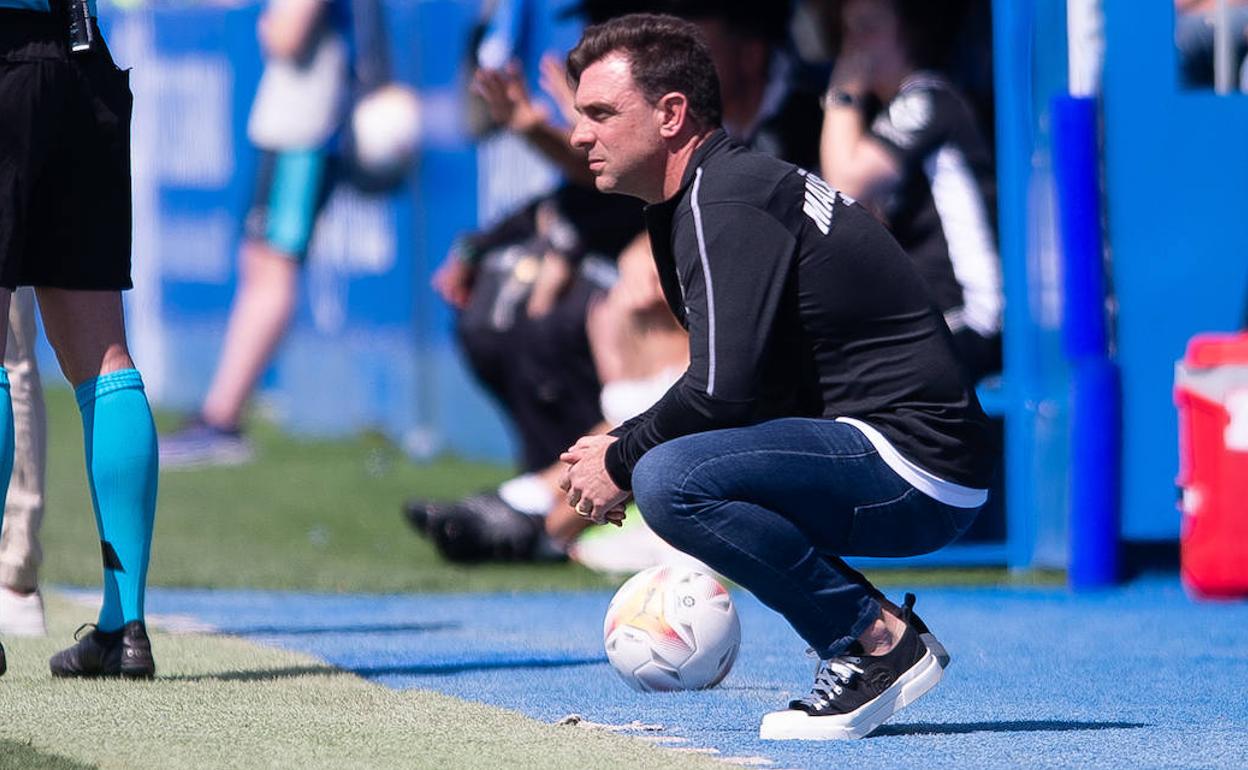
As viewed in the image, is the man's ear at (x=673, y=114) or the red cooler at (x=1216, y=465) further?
the red cooler at (x=1216, y=465)

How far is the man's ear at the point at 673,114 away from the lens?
160 inches

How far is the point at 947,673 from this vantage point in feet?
15.9

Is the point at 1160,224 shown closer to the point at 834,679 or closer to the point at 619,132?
the point at 619,132

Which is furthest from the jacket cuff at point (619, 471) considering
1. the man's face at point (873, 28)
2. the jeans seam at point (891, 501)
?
the man's face at point (873, 28)

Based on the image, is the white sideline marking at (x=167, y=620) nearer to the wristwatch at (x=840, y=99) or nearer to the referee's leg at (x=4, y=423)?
the referee's leg at (x=4, y=423)

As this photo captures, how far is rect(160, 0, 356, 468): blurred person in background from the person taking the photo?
36.3 feet

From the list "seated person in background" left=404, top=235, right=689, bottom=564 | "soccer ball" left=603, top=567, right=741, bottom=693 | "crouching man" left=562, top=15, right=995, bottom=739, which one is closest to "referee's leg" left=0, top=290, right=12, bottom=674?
"crouching man" left=562, top=15, right=995, bottom=739

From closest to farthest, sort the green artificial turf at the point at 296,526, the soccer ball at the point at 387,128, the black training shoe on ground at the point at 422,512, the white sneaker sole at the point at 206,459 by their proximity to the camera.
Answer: the green artificial turf at the point at 296,526, the black training shoe on ground at the point at 422,512, the white sneaker sole at the point at 206,459, the soccer ball at the point at 387,128

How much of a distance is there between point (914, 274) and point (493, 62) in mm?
4853

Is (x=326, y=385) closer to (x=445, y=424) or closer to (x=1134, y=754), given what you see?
(x=445, y=424)

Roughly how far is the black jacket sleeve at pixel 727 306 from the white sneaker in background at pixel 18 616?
207 cm

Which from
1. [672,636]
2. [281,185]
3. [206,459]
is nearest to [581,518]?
[672,636]

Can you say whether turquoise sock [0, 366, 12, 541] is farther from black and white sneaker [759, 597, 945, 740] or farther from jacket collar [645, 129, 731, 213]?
black and white sneaker [759, 597, 945, 740]

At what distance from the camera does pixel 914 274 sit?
4.03 m
